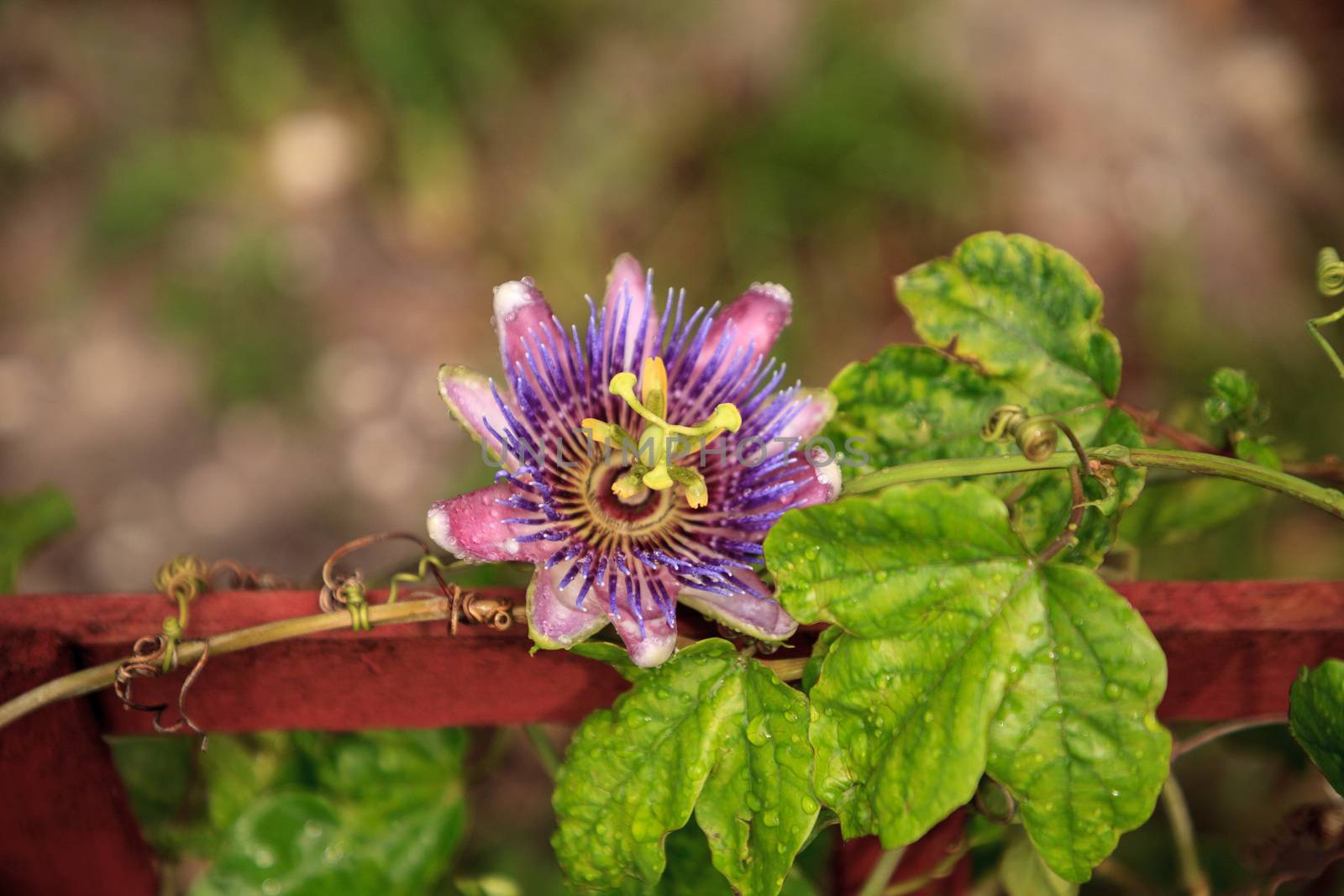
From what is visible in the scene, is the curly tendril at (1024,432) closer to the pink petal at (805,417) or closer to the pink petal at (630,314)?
the pink petal at (805,417)

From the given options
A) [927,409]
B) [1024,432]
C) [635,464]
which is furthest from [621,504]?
[1024,432]

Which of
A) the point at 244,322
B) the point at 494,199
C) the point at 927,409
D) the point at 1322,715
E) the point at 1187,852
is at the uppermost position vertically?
the point at 494,199

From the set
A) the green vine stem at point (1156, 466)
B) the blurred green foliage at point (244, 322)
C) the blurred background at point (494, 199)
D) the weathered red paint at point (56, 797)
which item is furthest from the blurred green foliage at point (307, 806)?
the blurred green foliage at point (244, 322)

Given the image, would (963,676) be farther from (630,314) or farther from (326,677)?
(326,677)

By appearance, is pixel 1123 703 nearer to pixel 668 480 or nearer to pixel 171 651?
pixel 668 480

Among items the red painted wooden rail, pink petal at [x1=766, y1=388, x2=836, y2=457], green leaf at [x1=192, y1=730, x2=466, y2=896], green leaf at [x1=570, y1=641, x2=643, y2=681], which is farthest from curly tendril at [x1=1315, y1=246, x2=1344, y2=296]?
green leaf at [x1=192, y1=730, x2=466, y2=896]

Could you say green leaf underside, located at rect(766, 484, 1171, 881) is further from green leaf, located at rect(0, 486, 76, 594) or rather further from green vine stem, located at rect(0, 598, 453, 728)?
green leaf, located at rect(0, 486, 76, 594)
